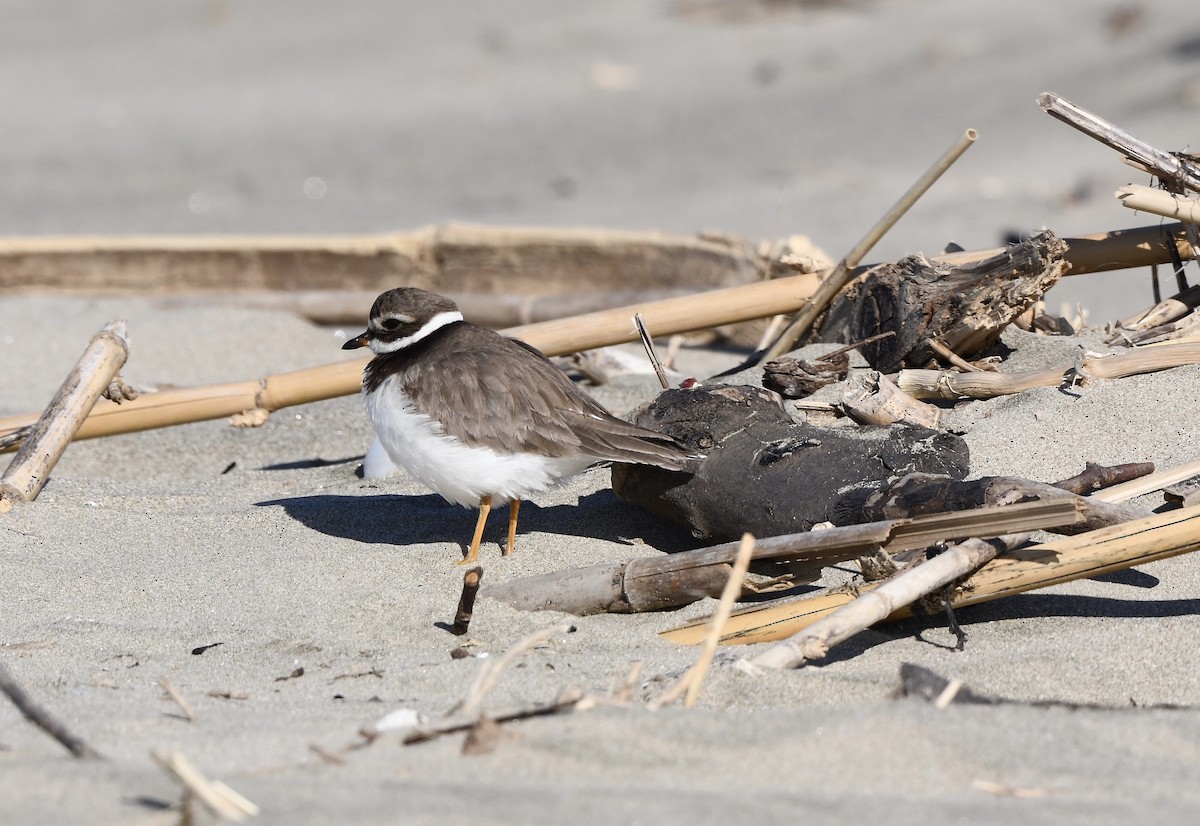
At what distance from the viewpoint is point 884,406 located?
4.72 m

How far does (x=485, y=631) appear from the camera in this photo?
3750 millimetres

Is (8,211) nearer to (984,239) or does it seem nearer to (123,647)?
(984,239)

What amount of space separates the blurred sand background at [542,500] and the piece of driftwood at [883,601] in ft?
0.22

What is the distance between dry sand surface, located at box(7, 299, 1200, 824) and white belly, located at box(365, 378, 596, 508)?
0.22m

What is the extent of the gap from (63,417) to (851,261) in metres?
3.21

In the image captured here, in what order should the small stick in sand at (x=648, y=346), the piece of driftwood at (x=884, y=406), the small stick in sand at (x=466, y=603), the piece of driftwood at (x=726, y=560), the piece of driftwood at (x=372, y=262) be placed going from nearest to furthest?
the piece of driftwood at (x=726, y=560)
the small stick in sand at (x=466, y=603)
the piece of driftwood at (x=884, y=406)
the small stick in sand at (x=648, y=346)
the piece of driftwood at (x=372, y=262)

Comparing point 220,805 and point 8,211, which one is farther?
point 8,211

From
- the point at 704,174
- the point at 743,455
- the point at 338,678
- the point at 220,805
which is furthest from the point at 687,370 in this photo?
the point at 704,174

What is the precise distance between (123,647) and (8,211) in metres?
9.79

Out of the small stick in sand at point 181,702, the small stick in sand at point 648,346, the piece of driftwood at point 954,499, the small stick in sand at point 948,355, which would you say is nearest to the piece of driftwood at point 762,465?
the piece of driftwood at point 954,499

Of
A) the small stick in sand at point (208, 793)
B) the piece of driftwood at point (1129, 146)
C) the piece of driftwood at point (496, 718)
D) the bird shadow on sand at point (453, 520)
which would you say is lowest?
the bird shadow on sand at point (453, 520)

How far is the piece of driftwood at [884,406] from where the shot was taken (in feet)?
15.5

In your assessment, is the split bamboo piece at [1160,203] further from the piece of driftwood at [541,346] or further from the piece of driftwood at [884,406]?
A: the piece of driftwood at [541,346]

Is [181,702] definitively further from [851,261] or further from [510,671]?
[851,261]
